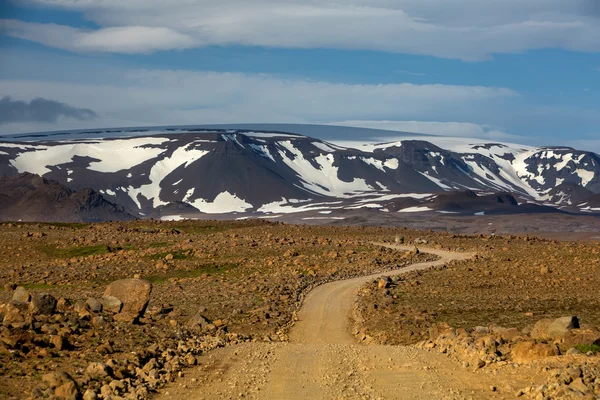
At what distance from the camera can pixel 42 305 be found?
20.2 metres

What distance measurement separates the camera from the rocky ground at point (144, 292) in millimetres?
16406

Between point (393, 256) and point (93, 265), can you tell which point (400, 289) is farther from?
point (93, 265)

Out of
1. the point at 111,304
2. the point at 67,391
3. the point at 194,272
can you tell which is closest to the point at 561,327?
the point at 67,391

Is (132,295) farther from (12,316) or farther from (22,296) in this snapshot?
(12,316)

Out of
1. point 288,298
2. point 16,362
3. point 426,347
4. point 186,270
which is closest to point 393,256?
point 186,270

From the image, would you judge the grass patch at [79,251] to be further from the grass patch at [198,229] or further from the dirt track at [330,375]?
the dirt track at [330,375]

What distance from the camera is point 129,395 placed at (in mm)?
14945

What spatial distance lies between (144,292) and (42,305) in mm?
3417

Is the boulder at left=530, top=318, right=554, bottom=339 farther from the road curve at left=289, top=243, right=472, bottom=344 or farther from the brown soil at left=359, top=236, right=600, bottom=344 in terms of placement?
the road curve at left=289, top=243, right=472, bottom=344

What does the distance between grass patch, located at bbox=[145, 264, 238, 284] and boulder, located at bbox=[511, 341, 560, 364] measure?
19915 mm

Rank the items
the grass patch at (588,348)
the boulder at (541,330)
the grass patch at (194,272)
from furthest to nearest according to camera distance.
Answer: the grass patch at (194,272)
the boulder at (541,330)
the grass patch at (588,348)

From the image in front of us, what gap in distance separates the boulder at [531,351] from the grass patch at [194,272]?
1991cm

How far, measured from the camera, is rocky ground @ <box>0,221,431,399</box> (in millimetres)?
16406

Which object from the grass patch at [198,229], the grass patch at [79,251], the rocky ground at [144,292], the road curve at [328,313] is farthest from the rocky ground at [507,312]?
the grass patch at [198,229]
